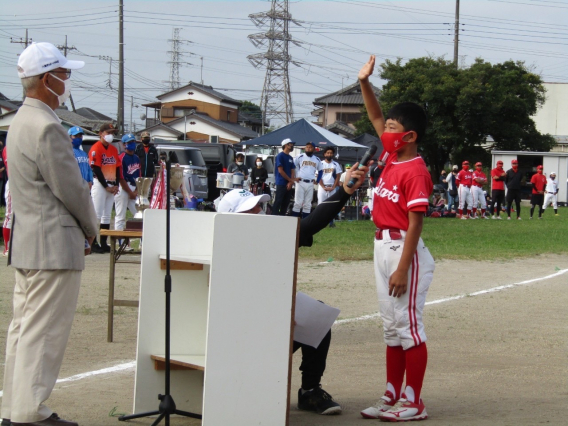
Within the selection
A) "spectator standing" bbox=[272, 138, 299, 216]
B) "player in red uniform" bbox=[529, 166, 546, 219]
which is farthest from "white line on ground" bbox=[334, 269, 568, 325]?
"player in red uniform" bbox=[529, 166, 546, 219]

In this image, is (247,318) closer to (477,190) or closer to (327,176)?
(327,176)

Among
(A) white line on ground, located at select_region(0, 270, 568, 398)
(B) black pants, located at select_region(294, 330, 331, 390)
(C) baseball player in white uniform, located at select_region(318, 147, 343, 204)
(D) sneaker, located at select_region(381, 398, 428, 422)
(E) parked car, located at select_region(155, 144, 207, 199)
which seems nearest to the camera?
(D) sneaker, located at select_region(381, 398, 428, 422)

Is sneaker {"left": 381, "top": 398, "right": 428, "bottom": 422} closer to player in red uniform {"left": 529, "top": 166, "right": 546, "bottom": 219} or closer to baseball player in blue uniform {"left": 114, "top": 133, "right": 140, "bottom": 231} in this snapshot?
baseball player in blue uniform {"left": 114, "top": 133, "right": 140, "bottom": 231}

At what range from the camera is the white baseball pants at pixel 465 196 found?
27219 mm

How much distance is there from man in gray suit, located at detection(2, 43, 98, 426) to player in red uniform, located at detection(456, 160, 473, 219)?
77.4 feet

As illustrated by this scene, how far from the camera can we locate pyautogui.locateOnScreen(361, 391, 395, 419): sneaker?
496cm

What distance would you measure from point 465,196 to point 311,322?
2336cm

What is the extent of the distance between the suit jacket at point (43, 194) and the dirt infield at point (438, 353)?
3.87ft

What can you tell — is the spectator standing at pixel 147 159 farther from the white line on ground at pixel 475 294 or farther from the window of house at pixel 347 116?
the window of house at pixel 347 116

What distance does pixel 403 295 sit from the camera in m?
4.83

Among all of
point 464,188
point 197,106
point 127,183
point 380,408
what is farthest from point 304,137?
point 197,106

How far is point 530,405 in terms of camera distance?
17.4 feet

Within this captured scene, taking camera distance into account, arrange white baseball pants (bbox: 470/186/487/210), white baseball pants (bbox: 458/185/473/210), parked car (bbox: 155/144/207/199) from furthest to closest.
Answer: white baseball pants (bbox: 470/186/487/210) → white baseball pants (bbox: 458/185/473/210) → parked car (bbox: 155/144/207/199)

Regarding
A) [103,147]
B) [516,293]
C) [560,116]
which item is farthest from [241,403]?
[560,116]
